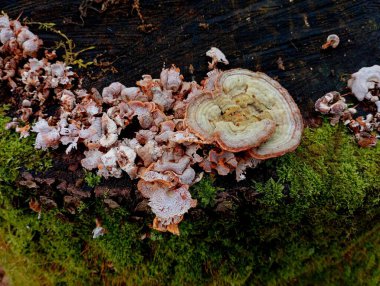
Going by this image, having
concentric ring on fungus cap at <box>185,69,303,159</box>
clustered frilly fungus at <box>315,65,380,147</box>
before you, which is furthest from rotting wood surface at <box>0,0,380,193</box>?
concentric ring on fungus cap at <box>185,69,303,159</box>

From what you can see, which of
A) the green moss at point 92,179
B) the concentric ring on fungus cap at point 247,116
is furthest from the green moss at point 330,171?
the green moss at point 92,179

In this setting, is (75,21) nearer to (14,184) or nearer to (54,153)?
(54,153)

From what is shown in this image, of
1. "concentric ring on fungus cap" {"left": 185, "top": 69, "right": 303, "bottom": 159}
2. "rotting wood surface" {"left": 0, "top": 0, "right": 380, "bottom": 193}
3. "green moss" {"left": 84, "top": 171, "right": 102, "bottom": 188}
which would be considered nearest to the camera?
"concentric ring on fungus cap" {"left": 185, "top": 69, "right": 303, "bottom": 159}

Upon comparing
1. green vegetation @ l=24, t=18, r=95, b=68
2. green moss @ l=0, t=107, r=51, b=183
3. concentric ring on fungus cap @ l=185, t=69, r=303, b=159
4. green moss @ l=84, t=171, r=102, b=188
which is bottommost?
green moss @ l=84, t=171, r=102, b=188

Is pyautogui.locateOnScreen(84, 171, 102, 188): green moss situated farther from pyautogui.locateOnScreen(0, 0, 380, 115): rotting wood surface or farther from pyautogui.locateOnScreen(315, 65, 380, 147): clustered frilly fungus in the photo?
pyautogui.locateOnScreen(315, 65, 380, 147): clustered frilly fungus

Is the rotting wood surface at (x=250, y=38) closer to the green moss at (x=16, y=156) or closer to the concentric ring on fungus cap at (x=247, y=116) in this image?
the concentric ring on fungus cap at (x=247, y=116)

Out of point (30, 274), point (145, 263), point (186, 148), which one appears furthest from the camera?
point (30, 274)

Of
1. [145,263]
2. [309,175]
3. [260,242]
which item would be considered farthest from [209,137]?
[145,263]
